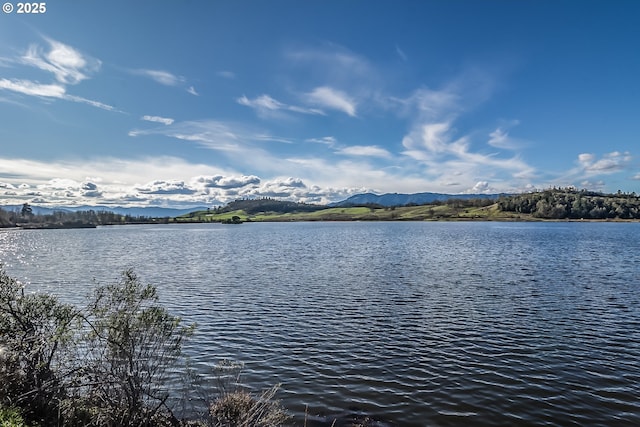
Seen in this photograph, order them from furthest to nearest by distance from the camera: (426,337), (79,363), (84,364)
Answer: (426,337) → (79,363) → (84,364)

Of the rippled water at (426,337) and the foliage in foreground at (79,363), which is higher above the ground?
the foliage in foreground at (79,363)

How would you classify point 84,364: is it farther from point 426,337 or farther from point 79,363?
point 426,337

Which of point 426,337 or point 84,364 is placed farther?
point 426,337

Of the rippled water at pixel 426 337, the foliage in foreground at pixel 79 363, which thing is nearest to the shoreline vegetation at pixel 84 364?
the foliage in foreground at pixel 79 363

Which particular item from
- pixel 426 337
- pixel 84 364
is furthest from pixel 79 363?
pixel 426 337

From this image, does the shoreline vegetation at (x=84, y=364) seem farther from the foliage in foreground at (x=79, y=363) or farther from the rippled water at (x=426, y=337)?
the rippled water at (x=426, y=337)

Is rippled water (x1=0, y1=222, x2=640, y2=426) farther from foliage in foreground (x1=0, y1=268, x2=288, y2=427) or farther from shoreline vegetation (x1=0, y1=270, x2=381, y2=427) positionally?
foliage in foreground (x1=0, y1=268, x2=288, y2=427)

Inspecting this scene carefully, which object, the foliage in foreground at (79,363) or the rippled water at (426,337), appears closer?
the foliage in foreground at (79,363)

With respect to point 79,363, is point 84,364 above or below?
above

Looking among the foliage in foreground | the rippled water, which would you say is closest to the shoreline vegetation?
the foliage in foreground

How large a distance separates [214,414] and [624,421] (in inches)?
577

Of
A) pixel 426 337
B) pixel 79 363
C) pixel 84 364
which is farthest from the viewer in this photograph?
pixel 426 337

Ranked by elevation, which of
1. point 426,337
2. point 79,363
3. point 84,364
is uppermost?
point 84,364

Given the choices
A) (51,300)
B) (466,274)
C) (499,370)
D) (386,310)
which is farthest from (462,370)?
(466,274)
